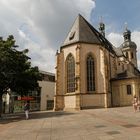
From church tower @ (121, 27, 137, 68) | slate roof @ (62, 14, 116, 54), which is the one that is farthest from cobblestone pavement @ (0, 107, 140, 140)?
church tower @ (121, 27, 137, 68)

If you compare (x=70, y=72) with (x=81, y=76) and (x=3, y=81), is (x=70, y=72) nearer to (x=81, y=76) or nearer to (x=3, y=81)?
(x=81, y=76)

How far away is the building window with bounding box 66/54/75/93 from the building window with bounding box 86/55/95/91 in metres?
2.50

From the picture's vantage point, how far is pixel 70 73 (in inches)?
1449

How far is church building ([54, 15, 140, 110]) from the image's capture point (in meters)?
35.0

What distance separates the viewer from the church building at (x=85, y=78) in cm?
3497

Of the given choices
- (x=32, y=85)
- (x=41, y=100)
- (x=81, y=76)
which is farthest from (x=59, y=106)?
(x=41, y=100)

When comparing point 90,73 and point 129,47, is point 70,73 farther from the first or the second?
point 129,47

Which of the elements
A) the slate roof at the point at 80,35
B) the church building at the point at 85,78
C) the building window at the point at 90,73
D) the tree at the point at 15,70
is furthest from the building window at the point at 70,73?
the tree at the point at 15,70

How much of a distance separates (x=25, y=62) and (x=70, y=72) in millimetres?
10297

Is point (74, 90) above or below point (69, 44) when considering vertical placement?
below

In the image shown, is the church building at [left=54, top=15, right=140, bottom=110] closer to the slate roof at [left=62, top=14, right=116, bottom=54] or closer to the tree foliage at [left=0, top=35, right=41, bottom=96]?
the slate roof at [left=62, top=14, right=116, bottom=54]

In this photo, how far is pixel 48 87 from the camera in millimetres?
56688

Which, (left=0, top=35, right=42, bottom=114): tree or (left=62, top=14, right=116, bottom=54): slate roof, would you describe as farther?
(left=62, top=14, right=116, bottom=54): slate roof

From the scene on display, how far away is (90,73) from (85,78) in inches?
55.3
